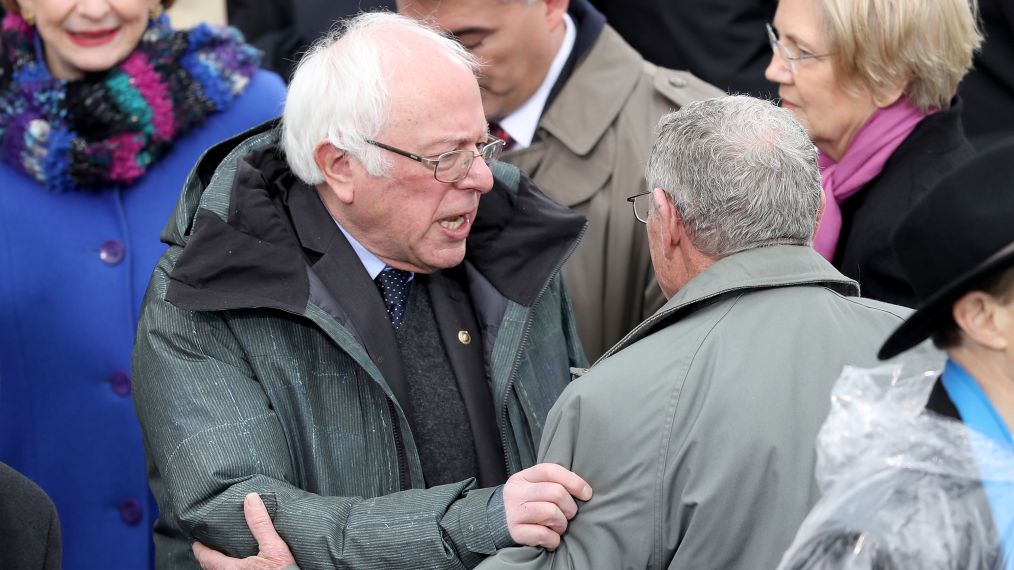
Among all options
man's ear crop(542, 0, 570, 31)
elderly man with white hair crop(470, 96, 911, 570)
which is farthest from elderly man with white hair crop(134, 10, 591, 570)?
man's ear crop(542, 0, 570, 31)

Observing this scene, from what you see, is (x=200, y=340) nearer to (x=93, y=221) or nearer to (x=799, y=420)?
(x=93, y=221)

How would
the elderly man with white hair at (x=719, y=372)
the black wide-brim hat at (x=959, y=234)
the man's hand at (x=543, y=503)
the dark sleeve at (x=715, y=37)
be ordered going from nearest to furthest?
the black wide-brim hat at (x=959, y=234)
the elderly man with white hair at (x=719, y=372)
the man's hand at (x=543, y=503)
the dark sleeve at (x=715, y=37)

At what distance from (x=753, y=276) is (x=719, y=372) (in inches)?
8.6

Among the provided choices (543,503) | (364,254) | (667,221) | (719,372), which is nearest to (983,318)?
(719,372)

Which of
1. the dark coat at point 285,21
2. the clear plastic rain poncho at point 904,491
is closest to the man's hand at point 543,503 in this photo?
the clear plastic rain poncho at point 904,491

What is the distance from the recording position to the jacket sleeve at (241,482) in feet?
8.77

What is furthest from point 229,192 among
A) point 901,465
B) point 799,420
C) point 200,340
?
point 901,465

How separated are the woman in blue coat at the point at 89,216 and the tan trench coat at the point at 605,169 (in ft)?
3.09

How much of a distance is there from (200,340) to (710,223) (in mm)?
1171

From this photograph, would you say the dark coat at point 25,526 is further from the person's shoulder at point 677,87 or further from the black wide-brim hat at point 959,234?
the person's shoulder at point 677,87

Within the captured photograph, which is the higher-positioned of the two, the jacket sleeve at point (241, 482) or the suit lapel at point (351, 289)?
the suit lapel at point (351, 289)

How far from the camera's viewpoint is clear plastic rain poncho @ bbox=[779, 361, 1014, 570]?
1815mm

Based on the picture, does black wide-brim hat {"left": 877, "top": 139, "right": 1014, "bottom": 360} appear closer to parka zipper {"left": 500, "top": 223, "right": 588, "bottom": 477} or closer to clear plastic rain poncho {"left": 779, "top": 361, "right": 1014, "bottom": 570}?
clear plastic rain poncho {"left": 779, "top": 361, "right": 1014, "bottom": 570}

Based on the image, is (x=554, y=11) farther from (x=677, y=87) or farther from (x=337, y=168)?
(x=337, y=168)
